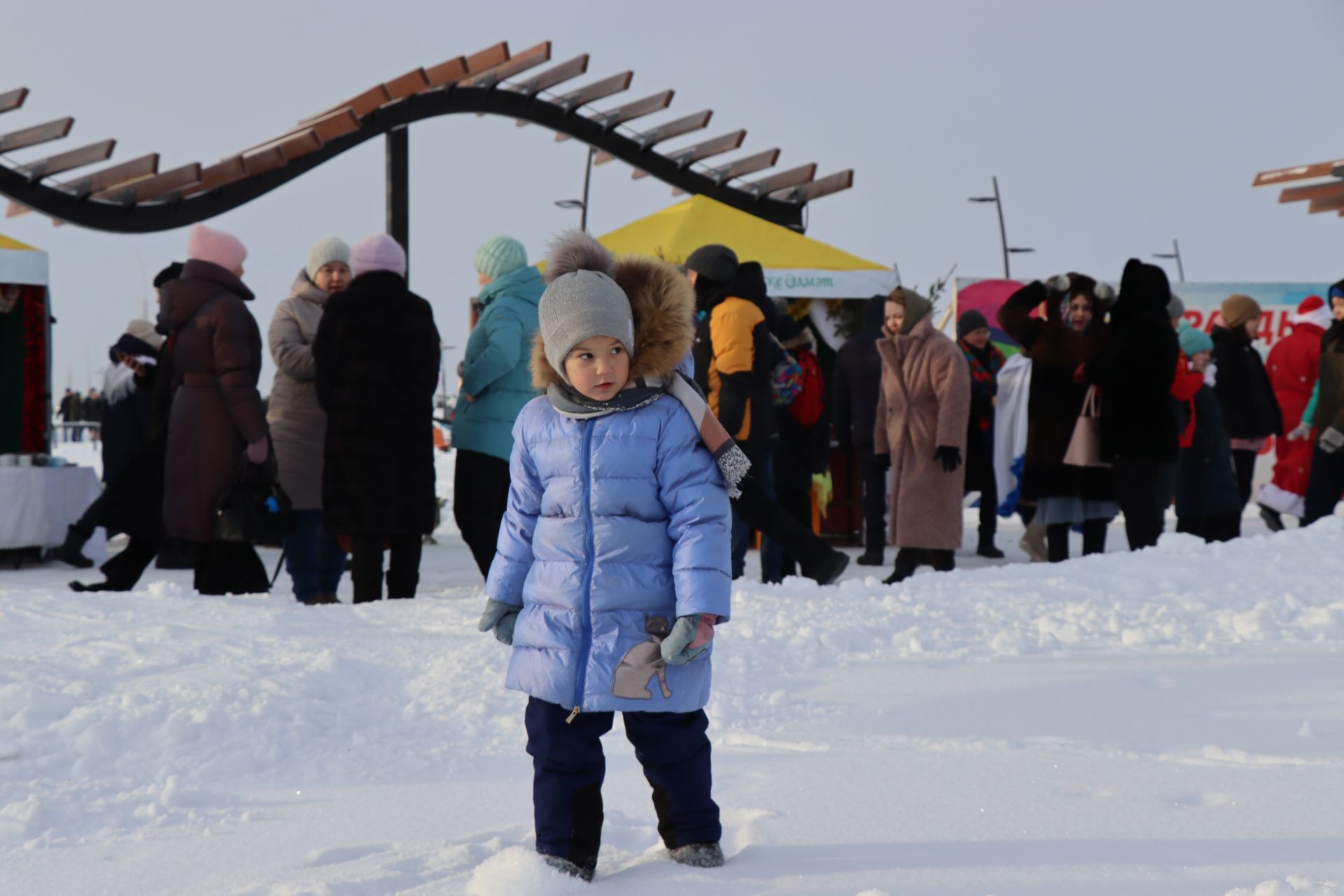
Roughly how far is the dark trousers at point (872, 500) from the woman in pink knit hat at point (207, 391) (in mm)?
4338

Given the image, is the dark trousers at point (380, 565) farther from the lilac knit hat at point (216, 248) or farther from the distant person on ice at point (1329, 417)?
the distant person on ice at point (1329, 417)

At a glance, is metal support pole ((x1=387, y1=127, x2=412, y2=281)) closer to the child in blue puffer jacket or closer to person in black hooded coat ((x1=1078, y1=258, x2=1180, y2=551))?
person in black hooded coat ((x1=1078, y1=258, x2=1180, y2=551))

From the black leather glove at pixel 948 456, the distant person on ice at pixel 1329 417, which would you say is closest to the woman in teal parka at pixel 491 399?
the black leather glove at pixel 948 456

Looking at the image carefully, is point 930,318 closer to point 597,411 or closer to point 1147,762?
point 1147,762

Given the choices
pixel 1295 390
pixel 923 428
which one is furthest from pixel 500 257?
pixel 1295 390

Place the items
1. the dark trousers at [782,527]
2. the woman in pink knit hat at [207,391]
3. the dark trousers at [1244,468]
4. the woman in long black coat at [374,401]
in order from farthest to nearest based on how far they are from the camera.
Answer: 1. the dark trousers at [1244,468]
2. the dark trousers at [782,527]
3. the woman in pink knit hat at [207,391]
4. the woman in long black coat at [374,401]

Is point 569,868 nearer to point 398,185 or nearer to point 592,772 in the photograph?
point 592,772

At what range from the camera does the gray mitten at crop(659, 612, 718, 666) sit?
8.87 feet

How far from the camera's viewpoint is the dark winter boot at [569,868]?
279cm

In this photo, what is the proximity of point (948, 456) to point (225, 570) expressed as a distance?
12.1 feet

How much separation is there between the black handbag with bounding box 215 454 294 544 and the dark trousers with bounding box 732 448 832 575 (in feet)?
6.91

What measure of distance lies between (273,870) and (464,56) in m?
8.67

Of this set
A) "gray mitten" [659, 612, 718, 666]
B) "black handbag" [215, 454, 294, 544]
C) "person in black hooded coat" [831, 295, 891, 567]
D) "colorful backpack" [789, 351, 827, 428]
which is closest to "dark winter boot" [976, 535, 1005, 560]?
"person in black hooded coat" [831, 295, 891, 567]

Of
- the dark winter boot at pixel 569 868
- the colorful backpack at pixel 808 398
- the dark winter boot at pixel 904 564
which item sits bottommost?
the dark winter boot at pixel 569 868
